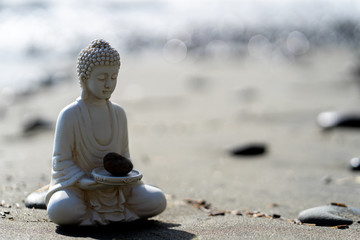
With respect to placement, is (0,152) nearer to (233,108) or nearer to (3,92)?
(233,108)

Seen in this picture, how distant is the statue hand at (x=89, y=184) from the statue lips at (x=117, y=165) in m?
0.15

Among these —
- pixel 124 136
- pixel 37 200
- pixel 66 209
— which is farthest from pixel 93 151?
pixel 37 200

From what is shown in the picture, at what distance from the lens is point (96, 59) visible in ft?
14.6

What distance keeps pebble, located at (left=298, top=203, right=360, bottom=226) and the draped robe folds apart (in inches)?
63.5

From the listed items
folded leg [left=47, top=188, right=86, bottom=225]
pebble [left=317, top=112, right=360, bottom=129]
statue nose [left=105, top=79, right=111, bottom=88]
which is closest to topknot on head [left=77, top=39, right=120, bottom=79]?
statue nose [left=105, top=79, right=111, bottom=88]

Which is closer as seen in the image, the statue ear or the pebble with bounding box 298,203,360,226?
the statue ear

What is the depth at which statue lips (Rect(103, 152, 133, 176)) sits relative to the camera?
4305mm

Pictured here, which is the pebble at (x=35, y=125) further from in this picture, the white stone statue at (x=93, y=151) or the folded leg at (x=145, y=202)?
the folded leg at (x=145, y=202)

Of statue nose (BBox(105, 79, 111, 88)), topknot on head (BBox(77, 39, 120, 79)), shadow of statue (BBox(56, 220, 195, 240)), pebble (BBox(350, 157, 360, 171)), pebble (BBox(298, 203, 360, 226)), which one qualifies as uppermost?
topknot on head (BBox(77, 39, 120, 79))

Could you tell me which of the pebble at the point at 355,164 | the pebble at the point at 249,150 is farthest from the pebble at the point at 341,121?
the pebble at the point at 355,164

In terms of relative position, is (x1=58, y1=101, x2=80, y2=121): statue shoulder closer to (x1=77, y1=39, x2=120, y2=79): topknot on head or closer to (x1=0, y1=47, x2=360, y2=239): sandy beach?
(x1=77, y1=39, x2=120, y2=79): topknot on head

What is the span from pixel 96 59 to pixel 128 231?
1.50 m

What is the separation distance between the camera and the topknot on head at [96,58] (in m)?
4.45

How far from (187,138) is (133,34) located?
2164 centimetres
